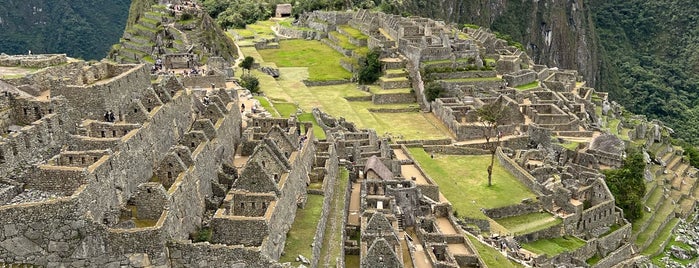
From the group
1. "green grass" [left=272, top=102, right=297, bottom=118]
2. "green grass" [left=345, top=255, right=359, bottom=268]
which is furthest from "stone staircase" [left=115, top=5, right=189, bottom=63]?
"green grass" [left=345, top=255, right=359, bottom=268]

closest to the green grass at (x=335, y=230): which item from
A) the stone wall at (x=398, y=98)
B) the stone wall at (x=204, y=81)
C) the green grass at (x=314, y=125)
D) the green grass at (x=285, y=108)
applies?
the green grass at (x=314, y=125)

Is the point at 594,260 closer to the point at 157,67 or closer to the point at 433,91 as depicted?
the point at 433,91

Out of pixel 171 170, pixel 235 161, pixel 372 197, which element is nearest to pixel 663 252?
pixel 372 197

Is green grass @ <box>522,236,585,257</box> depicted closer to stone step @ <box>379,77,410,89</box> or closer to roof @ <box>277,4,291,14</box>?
stone step @ <box>379,77,410,89</box>

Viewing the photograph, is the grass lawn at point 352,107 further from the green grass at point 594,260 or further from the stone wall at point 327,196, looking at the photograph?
the stone wall at point 327,196

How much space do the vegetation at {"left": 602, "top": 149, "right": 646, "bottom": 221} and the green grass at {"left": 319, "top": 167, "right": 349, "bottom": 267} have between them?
23985 mm

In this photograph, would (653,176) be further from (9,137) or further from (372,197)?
(9,137)

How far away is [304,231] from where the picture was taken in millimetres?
27266

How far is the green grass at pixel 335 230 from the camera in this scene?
26.7 m

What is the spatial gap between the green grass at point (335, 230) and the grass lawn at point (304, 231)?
0.77 m

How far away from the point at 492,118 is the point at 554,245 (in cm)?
1395

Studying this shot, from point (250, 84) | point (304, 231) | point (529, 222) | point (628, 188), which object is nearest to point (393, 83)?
point (250, 84)

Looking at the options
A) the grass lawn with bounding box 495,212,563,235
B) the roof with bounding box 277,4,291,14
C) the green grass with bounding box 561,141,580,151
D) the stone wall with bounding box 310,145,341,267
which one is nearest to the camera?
the stone wall with bounding box 310,145,341,267

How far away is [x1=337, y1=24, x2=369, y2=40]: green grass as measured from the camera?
274 feet
